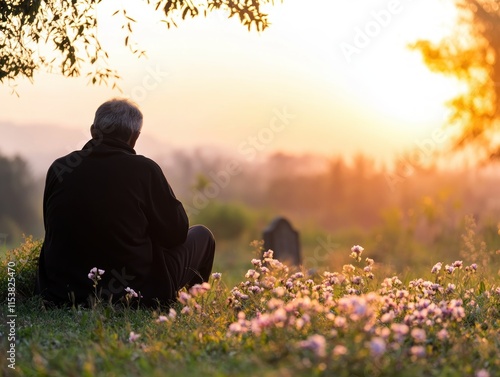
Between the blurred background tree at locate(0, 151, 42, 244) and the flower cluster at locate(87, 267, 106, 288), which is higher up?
the flower cluster at locate(87, 267, 106, 288)

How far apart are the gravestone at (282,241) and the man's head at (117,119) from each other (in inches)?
267


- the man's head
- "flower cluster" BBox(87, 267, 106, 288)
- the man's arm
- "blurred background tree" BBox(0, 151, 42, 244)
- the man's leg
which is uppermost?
the man's head

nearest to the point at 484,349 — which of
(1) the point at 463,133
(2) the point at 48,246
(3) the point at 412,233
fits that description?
(2) the point at 48,246

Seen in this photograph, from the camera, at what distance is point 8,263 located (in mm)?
6781

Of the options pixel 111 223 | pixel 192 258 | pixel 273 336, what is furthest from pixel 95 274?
pixel 273 336

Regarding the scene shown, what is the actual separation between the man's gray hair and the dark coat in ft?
0.31

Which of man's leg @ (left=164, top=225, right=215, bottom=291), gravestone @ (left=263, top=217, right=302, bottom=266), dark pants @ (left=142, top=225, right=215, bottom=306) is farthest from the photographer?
gravestone @ (left=263, top=217, right=302, bottom=266)

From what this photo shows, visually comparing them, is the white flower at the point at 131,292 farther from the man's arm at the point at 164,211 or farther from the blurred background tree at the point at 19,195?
the blurred background tree at the point at 19,195

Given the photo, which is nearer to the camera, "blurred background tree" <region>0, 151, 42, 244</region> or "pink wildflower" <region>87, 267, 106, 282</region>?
"pink wildflower" <region>87, 267, 106, 282</region>

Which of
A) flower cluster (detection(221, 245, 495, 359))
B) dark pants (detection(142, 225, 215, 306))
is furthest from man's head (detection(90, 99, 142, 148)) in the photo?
Result: flower cluster (detection(221, 245, 495, 359))

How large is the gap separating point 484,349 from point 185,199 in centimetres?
1542

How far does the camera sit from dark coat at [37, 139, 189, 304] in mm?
5918

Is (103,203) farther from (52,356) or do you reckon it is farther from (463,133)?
(463,133)

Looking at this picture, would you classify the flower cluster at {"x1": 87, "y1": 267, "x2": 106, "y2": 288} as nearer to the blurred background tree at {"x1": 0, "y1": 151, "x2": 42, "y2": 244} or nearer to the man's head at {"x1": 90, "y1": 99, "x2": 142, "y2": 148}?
the man's head at {"x1": 90, "y1": 99, "x2": 142, "y2": 148}
